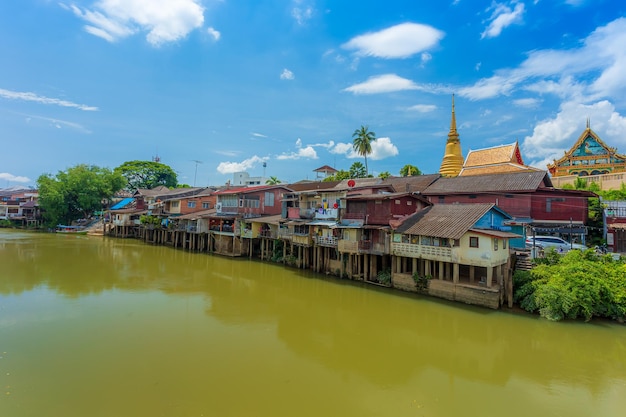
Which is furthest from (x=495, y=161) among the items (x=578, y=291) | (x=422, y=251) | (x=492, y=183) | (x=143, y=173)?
(x=143, y=173)

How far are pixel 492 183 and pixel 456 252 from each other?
43.1 ft

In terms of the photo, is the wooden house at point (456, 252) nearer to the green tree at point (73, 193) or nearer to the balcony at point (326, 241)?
the balcony at point (326, 241)

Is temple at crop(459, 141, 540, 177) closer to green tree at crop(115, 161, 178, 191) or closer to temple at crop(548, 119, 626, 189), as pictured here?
temple at crop(548, 119, 626, 189)

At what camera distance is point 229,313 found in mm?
15016

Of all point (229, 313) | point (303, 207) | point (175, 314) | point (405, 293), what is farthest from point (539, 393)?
point (303, 207)

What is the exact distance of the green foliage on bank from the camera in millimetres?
13578

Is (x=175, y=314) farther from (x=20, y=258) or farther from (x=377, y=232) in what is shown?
(x=20, y=258)

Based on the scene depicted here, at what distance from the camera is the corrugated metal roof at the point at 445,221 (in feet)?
53.5

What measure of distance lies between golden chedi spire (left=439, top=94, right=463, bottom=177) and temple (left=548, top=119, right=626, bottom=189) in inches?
403

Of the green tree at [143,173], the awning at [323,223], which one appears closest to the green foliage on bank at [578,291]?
the awning at [323,223]

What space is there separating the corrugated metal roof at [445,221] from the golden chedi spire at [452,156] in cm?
2339

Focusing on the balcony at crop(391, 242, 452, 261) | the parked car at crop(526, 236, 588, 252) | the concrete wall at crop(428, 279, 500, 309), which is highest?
the parked car at crop(526, 236, 588, 252)

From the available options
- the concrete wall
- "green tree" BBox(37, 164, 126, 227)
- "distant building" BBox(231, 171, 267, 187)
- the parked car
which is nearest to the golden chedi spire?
the parked car

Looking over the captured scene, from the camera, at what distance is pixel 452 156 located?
41.5 metres
